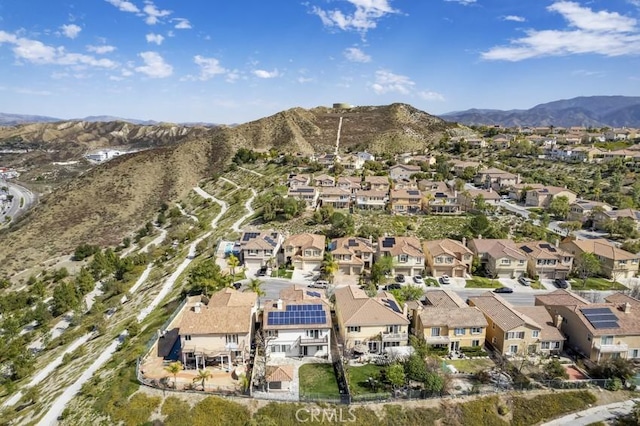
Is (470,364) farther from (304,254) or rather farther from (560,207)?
(560,207)

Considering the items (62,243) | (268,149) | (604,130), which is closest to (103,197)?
(62,243)

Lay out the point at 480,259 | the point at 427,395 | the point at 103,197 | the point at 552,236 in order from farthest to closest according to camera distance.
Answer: the point at 103,197, the point at 552,236, the point at 480,259, the point at 427,395

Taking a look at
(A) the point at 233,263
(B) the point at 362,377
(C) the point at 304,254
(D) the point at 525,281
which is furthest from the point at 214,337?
(D) the point at 525,281

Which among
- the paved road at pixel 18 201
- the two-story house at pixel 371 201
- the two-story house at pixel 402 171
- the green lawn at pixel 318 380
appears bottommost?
the paved road at pixel 18 201

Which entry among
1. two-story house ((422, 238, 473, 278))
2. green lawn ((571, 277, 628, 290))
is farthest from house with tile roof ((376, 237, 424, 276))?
green lawn ((571, 277, 628, 290))

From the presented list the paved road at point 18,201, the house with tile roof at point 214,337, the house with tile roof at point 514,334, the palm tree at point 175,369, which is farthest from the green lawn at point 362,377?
the paved road at point 18,201

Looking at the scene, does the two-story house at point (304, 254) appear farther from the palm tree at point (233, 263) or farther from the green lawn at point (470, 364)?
the green lawn at point (470, 364)

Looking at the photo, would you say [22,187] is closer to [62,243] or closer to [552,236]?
[62,243]

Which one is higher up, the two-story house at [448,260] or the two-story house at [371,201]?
the two-story house at [371,201]
